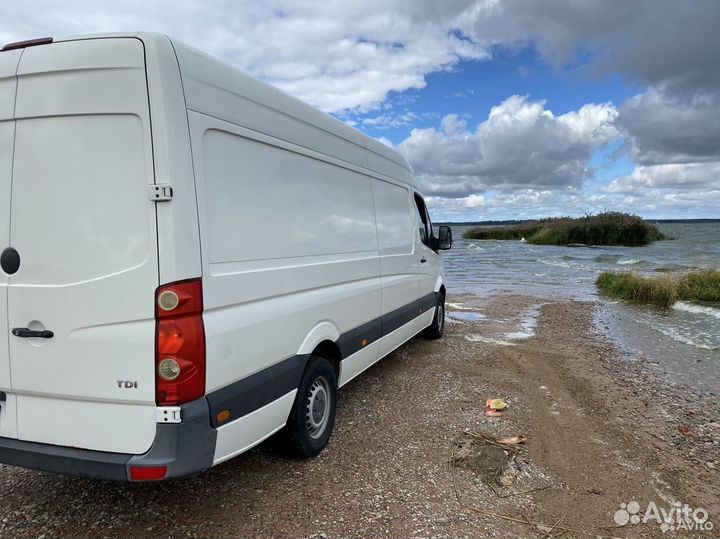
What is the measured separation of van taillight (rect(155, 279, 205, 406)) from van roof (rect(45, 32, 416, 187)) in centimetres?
117

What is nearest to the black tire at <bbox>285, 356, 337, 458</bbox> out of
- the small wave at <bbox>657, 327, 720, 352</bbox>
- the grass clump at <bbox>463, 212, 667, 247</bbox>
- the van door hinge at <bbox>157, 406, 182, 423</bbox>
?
the van door hinge at <bbox>157, 406, 182, 423</bbox>

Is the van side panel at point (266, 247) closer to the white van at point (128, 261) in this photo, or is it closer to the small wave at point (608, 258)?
the white van at point (128, 261)

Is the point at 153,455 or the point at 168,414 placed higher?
the point at 168,414

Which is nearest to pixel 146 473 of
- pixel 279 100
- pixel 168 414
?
pixel 168 414

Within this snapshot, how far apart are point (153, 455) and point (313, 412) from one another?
5.15ft

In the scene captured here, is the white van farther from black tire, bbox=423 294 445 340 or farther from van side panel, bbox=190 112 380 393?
black tire, bbox=423 294 445 340

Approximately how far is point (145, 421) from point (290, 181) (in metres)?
1.84

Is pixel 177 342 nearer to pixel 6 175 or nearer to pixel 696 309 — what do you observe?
pixel 6 175

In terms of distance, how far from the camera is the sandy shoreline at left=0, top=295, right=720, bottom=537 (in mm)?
3096

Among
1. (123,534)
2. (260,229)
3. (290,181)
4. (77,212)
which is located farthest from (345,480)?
(77,212)

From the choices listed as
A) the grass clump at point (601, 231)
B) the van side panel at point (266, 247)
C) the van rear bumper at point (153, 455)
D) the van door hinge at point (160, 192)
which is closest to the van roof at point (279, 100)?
the van side panel at point (266, 247)

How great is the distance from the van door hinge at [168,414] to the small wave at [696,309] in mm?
12191

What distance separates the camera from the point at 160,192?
2.52m

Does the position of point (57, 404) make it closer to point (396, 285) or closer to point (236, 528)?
point (236, 528)
